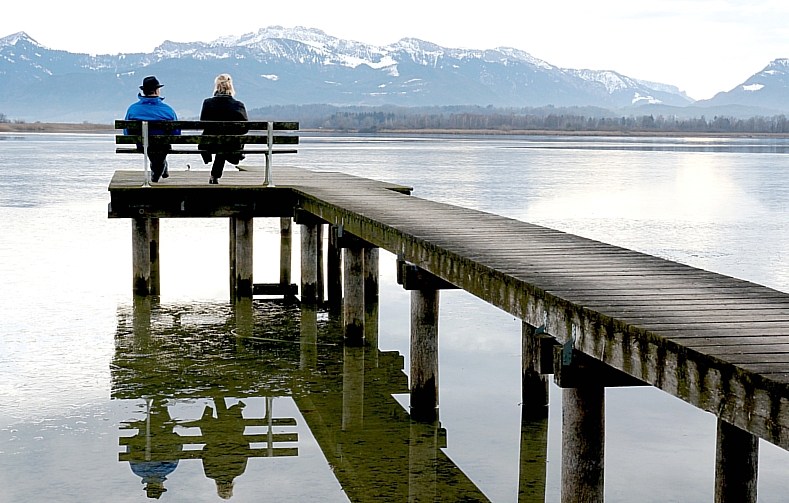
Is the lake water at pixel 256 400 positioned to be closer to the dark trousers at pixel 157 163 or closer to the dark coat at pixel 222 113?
the dark trousers at pixel 157 163

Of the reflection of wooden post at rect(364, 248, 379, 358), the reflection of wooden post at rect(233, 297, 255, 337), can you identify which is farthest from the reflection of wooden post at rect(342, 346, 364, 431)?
the reflection of wooden post at rect(233, 297, 255, 337)

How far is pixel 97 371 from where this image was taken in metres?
11.0

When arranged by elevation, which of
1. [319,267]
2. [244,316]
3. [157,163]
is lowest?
[244,316]

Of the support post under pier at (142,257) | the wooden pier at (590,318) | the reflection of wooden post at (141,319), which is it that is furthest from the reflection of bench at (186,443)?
the support post under pier at (142,257)

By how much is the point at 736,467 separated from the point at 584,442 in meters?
0.97

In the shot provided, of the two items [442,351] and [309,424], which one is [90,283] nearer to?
[442,351]

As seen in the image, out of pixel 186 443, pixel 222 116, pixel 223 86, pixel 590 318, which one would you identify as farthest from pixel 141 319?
pixel 590 318

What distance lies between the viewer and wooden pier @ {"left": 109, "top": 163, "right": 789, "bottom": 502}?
487 cm

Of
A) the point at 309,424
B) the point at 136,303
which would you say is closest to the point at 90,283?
the point at 136,303

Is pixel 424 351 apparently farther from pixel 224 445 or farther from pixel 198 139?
pixel 198 139

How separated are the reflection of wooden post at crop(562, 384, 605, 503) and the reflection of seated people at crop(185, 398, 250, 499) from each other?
261 cm

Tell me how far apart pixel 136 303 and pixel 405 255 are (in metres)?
6.60

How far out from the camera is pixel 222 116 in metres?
14.4

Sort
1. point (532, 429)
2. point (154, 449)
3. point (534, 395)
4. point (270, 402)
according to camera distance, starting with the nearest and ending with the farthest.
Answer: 1. point (154, 449)
2. point (532, 429)
3. point (534, 395)
4. point (270, 402)
